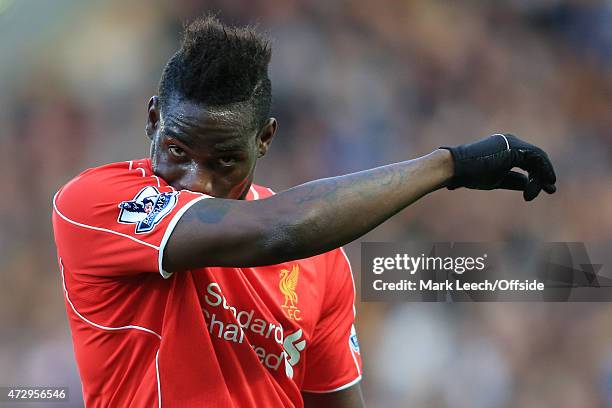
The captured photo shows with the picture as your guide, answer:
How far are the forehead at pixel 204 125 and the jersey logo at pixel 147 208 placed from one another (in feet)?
0.50

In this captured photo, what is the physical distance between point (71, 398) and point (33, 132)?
1473 millimetres

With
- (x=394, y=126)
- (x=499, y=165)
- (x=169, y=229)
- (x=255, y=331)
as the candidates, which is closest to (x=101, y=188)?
(x=169, y=229)

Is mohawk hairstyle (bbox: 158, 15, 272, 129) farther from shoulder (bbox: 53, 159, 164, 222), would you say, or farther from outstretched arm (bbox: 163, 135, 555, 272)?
outstretched arm (bbox: 163, 135, 555, 272)

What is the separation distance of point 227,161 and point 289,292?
0.41m

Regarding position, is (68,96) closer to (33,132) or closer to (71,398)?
(33,132)

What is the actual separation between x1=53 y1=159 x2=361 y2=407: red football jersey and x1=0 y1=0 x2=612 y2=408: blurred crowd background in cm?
231

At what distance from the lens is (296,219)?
142 cm

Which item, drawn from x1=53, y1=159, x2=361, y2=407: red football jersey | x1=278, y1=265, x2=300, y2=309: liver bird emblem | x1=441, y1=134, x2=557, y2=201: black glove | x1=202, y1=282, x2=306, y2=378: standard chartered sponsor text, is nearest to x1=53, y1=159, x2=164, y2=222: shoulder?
x1=53, y1=159, x2=361, y2=407: red football jersey

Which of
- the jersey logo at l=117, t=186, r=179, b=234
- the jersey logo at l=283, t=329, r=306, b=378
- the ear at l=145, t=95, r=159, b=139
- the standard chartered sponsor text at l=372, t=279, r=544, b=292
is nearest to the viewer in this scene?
the jersey logo at l=117, t=186, r=179, b=234

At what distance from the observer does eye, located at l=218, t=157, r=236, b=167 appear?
173cm

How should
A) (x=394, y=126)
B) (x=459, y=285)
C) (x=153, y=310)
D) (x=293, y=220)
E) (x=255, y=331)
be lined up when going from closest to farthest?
(x=293, y=220) < (x=153, y=310) < (x=255, y=331) < (x=459, y=285) < (x=394, y=126)

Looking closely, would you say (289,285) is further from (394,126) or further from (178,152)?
(394,126)

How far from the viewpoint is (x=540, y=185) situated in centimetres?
175

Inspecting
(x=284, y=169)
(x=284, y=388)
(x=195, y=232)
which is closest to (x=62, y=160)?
(x=284, y=169)
